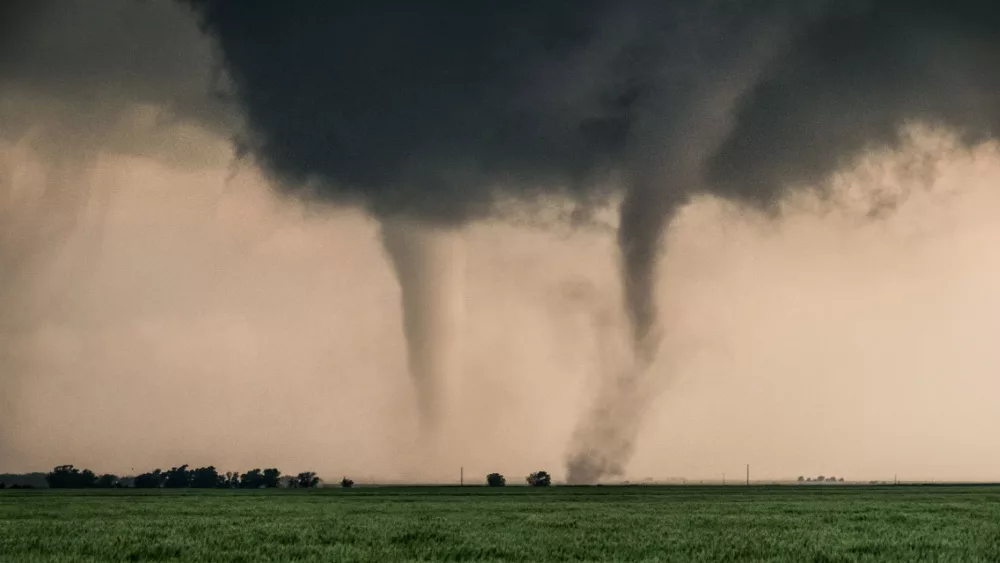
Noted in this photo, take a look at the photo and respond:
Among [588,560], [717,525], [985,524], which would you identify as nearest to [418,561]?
[588,560]

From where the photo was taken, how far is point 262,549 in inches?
765

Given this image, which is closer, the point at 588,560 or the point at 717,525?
the point at 588,560

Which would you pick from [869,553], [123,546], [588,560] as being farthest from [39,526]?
[869,553]

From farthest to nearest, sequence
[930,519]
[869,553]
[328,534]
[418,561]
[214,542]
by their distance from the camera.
→ [930,519] → [328,534] → [214,542] → [869,553] → [418,561]

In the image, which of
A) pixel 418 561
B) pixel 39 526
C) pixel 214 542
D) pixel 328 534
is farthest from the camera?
pixel 39 526

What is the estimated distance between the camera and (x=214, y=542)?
20.8 m

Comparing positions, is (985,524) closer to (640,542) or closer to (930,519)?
(930,519)

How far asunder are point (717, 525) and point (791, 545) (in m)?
8.10

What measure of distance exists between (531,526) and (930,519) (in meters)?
15.8

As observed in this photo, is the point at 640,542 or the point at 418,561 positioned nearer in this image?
the point at 418,561

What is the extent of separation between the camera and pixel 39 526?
1048 inches

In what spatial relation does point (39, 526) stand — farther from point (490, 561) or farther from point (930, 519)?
point (930, 519)

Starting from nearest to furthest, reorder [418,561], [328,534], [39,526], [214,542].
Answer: [418,561] < [214,542] < [328,534] < [39,526]

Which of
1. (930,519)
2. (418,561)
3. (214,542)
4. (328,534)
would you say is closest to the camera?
(418,561)
